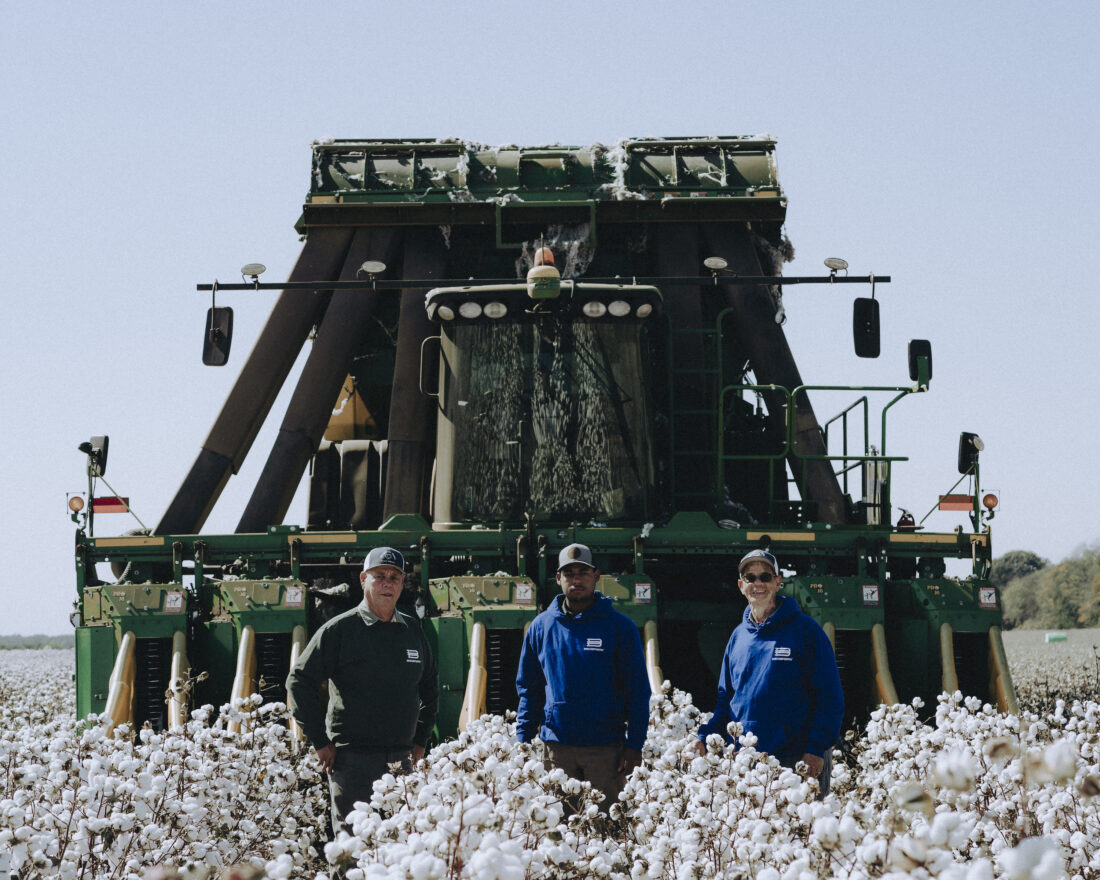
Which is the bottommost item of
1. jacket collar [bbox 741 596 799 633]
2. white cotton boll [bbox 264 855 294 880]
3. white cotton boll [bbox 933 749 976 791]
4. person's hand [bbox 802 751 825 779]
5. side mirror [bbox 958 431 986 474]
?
person's hand [bbox 802 751 825 779]

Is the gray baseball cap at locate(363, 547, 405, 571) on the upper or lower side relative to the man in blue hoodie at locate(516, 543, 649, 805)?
upper

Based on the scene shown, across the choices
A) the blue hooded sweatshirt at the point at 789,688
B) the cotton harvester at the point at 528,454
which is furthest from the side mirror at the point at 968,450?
the blue hooded sweatshirt at the point at 789,688

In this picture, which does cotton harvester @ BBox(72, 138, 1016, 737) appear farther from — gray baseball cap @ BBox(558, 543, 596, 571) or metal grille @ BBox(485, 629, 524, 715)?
gray baseball cap @ BBox(558, 543, 596, 571)

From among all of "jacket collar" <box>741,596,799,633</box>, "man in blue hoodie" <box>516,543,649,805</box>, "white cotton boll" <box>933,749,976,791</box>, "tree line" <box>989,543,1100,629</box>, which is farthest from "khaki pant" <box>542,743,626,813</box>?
"tree line" <box>989,543,1100,629</box>

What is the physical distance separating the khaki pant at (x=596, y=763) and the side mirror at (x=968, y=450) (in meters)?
6.17

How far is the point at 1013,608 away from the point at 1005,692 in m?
79.6

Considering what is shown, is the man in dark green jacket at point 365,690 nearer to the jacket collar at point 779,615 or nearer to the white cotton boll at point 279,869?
the jacket collar at point 779,615

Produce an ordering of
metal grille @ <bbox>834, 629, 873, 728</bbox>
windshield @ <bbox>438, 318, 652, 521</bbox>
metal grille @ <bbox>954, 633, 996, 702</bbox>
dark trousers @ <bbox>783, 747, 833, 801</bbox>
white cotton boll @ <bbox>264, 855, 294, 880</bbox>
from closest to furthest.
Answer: white cotton boll @ <bbox>264, 855, 294, 880</bbox> < dark trousers @ <bbox>783, 747, 833, 801</bbox> < metal grille @ <bbox>834, 629, 873, 728</bbox> < metal grille @ <bbox>954, 633, 996, 702</bbox> < windshield @ <bbox>438, 318, 652, 521</bbox>

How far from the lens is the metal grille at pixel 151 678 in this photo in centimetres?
1100

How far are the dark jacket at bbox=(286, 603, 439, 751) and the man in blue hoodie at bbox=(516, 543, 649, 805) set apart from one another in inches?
25.9

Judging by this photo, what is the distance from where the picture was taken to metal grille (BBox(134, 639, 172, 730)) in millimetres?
11000

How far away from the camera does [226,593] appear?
11.1 metres

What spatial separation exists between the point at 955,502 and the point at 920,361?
1.30 metres

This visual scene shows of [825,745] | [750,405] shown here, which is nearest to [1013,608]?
[750,405]
